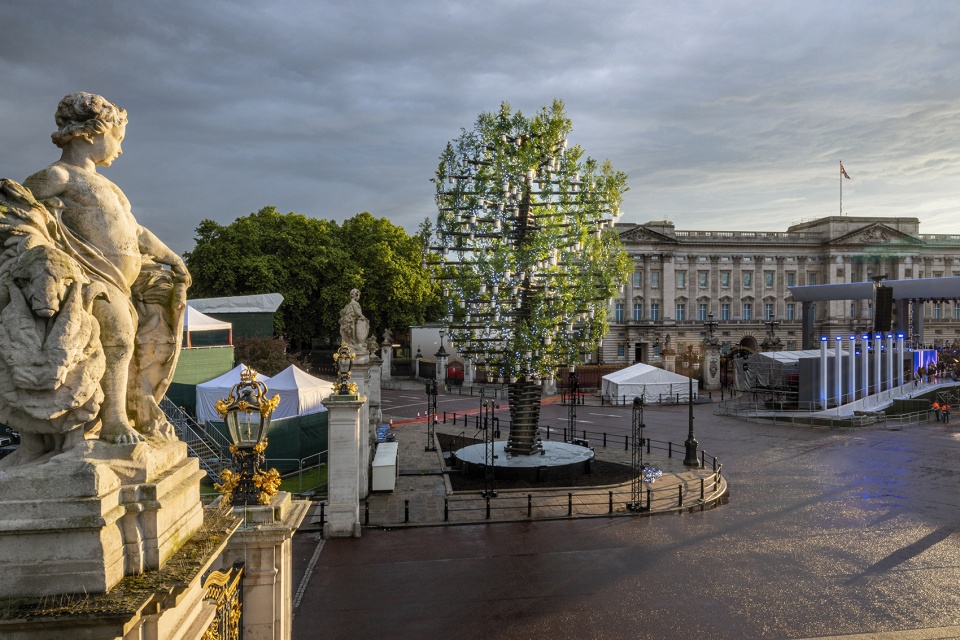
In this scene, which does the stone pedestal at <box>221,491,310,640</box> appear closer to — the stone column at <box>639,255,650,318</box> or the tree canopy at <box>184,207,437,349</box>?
the tree canopy at <box>184,207,437,349</box>

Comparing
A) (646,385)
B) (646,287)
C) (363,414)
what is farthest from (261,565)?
(646,287)

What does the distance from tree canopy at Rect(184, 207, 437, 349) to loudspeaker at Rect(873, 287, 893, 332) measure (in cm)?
3271

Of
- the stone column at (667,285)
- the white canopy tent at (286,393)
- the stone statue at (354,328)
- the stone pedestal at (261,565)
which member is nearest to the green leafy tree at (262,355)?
the white canopy tent at (286,393)

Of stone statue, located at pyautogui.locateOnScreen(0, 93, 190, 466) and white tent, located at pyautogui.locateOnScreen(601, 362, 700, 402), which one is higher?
stone statue, located at pyautogui.locateOnScreen(0, 93, 190, 466)

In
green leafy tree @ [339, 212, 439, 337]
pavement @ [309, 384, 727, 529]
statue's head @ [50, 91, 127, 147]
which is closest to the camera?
statue's head @ [50, 91, 127, 147]

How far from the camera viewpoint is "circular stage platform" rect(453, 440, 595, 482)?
1938 cm

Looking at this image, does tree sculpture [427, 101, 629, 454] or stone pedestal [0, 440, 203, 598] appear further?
tree sculpture [427, 101, 629, 454]

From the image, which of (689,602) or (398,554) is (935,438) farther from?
(398,554)

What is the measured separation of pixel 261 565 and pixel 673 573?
9130 mm

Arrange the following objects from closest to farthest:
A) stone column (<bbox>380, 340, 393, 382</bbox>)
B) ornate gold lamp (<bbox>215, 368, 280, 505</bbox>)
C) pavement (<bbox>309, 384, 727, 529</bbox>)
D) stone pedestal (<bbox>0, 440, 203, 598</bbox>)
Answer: stone pedestal (<bbox>0, 440, 203, 598</bbox>), ornate gold lamp (<bbox>215, 368, 280, 505</bbox>), pavement (<bbox>309, 384, 727, 529</bbox>), stone column (<bbox>380, 340, 393, 382</bbox>)

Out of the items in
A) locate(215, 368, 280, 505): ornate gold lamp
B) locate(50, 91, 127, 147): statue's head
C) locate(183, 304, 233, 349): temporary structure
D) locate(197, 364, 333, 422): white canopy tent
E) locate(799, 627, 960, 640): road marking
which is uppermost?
locate(50, 91, 127, 147): statue's head

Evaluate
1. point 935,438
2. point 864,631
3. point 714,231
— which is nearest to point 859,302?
point 714,231

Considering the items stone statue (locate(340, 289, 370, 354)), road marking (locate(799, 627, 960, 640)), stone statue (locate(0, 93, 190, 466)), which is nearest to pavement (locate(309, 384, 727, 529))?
stone statue (locate(340, 289, 370, 354))

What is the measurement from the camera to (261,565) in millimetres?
5473
